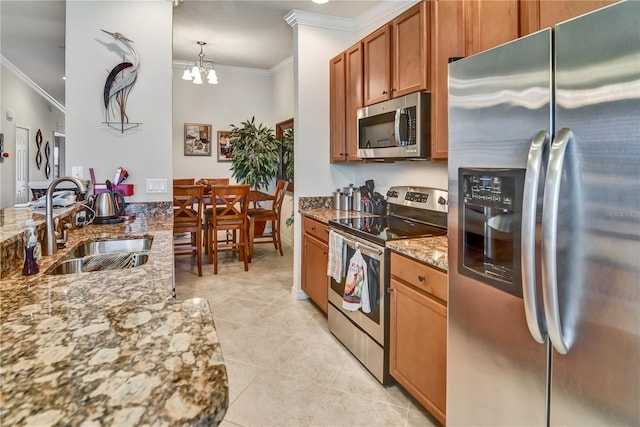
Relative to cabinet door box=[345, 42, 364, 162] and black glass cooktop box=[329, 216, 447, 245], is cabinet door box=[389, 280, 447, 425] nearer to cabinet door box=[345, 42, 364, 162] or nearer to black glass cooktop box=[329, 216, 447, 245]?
black glass cooktop box=[329, 216, 447, 245]

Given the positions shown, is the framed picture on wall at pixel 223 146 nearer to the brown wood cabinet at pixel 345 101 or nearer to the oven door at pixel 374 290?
the brown wood cabinet at pixel 345 101

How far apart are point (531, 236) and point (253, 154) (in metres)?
4.98

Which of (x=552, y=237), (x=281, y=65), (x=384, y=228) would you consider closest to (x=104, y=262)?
(x=384, y=228)

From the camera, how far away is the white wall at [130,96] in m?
2.87

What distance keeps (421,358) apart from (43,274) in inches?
67.9

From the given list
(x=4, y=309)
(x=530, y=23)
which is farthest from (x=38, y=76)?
(x=530, y=23)

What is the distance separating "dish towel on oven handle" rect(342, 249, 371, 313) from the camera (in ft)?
7.61

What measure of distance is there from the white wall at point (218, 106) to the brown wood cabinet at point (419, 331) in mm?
4832

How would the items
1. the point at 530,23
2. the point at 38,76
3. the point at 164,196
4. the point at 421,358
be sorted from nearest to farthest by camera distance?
the point at 530,23
the point at 421,358
the point at 164,196
the point at 38,76

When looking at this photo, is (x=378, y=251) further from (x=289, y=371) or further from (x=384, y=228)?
(x=289, y=371)

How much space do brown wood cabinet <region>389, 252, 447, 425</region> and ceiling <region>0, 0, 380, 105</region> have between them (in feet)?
8.22

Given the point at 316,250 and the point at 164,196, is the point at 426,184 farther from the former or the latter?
the point at 164,196

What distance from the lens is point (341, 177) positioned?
149 inches

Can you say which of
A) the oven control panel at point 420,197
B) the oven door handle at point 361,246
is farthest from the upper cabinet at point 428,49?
the oven door handle at point 361,246
